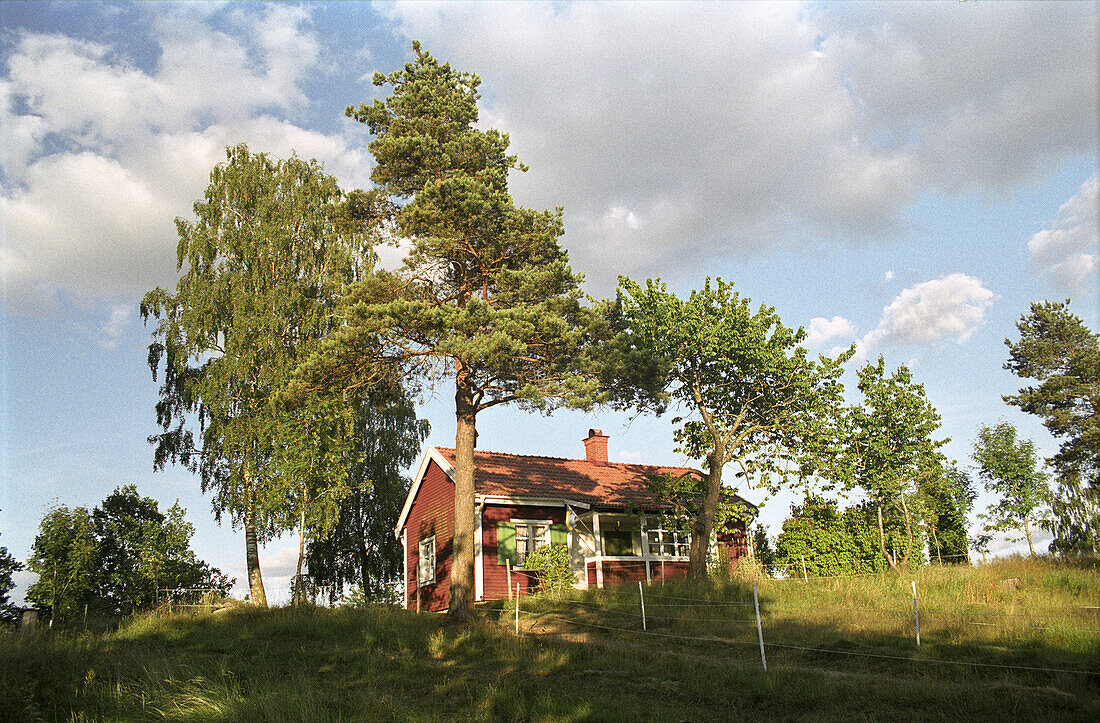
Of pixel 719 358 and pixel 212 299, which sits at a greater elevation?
pixel 212 299

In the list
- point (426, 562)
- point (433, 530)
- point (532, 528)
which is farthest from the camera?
point (426, 562)

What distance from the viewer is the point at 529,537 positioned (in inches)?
922

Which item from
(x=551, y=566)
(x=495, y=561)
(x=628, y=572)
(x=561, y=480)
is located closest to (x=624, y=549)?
(x=628, y=572)

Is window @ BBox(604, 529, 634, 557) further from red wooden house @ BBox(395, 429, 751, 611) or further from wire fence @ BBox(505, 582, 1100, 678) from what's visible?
wire fence @ BBox(505, 582, 1100, 678)

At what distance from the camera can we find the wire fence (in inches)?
434

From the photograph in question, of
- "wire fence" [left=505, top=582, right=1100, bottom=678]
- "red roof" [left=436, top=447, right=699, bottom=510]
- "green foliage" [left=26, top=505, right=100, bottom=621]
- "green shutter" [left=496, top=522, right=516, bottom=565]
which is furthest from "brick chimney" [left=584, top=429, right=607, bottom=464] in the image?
"green foliage" [left=26, top=505, right=100, bottom=621]

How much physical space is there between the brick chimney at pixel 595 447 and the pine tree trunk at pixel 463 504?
1292 centimetres

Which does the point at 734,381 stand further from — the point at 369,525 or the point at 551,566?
the point at 369,525

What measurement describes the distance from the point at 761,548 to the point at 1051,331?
1745 centimetres

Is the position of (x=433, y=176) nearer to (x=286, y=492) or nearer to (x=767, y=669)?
(x=286, y=492)

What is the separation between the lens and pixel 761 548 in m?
28.9

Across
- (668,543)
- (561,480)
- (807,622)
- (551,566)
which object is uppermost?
(561,480)

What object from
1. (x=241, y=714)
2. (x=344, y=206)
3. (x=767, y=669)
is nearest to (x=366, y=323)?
(x=344, y=206)

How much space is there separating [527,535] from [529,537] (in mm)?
102
